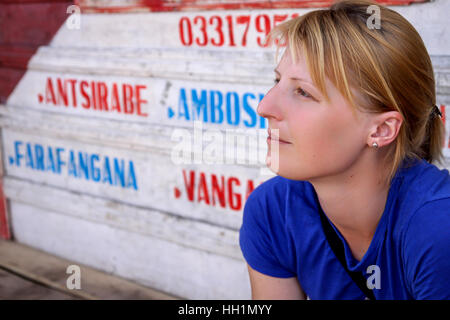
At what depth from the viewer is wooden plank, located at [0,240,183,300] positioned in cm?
282

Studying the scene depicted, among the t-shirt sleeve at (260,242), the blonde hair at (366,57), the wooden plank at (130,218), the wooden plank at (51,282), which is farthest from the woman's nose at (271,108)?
the wooden plank at (51,282)

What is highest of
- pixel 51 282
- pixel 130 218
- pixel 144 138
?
pixel 144 138

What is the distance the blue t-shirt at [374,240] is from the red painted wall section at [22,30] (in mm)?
1901

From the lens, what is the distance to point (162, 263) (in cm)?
286

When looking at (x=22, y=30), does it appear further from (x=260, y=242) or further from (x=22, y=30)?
(x=260, y=242)

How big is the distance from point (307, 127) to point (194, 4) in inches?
49.8

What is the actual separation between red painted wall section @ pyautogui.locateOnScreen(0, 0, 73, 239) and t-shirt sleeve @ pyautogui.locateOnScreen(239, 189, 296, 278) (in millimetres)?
1854

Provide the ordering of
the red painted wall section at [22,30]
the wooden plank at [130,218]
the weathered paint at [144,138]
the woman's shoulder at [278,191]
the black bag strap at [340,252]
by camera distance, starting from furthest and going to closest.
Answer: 1. the red painted wall section at [22,30]
2. the wooden plank at [130,218]
3. the weathered paint at [144,138]
4. the woman's shoulder at [278,191]
5. the black bag strap at [340,252]

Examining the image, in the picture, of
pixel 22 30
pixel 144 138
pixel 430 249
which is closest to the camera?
pixel 430 249

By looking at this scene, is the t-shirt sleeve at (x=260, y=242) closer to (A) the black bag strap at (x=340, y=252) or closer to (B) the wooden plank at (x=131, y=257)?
(A) the black bag strap at (x=340, y=252)

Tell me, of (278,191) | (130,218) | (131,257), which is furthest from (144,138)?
(278,191)

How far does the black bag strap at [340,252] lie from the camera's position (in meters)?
1.52

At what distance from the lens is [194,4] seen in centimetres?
242
